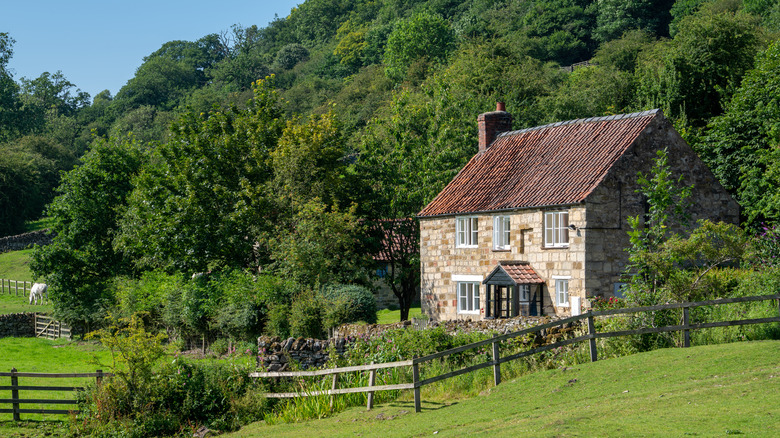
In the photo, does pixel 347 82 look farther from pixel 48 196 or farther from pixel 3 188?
pixel 3 188

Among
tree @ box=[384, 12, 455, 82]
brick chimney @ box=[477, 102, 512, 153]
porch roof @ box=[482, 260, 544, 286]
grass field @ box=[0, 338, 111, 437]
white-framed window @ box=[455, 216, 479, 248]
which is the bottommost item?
grass field @ box=[0, 338, 111, 437]

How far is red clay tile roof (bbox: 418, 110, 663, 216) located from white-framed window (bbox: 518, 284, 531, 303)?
3.15m

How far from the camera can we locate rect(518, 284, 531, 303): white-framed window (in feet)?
101

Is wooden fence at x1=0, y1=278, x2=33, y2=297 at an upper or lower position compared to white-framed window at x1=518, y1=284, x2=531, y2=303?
lower

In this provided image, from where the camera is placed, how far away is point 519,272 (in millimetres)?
30922

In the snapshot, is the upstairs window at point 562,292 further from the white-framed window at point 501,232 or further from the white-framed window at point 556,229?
the white-framed window at point 501,232

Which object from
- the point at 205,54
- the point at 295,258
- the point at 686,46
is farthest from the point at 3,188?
the point at 205,54

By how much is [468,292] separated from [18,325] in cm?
2811

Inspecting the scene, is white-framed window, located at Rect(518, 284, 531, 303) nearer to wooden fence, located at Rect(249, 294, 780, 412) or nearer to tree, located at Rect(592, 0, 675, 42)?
wooden fence, located at Rect(249, 294, 780, 412)

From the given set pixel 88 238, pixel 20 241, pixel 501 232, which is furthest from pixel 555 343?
pixel 20 241

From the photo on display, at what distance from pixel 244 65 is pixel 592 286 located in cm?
14950

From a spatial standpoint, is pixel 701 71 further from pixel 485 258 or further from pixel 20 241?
pixel 20 241

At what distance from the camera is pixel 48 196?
96.2 m

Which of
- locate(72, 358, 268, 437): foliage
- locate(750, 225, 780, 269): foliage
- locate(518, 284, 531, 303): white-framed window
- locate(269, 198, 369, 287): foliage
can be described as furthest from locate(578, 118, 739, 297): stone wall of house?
locate(72, 358, 268, 437): foliage
